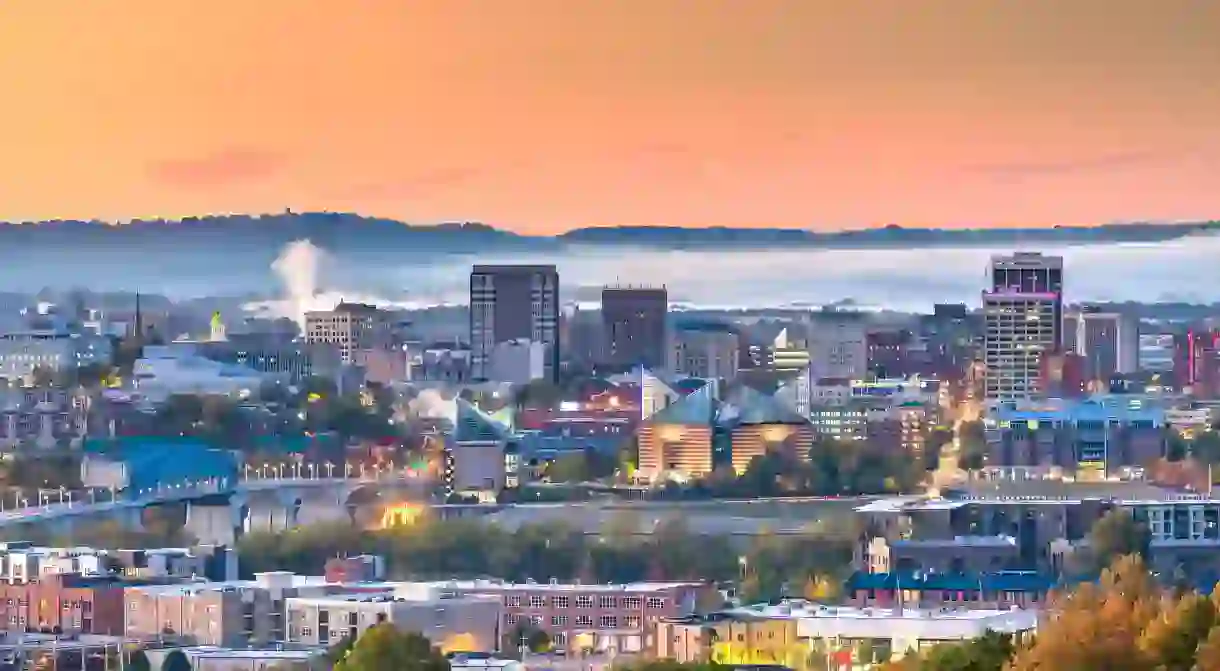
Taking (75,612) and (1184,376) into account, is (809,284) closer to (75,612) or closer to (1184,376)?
(1184,376)

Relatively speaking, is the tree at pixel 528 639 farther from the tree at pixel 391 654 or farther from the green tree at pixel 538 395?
the green tree at pixel 538 395

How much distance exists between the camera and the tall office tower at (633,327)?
229 feet

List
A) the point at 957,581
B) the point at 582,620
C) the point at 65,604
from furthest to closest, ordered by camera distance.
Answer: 1. the point at 957,581
2. the point at 65,604
3. the point at 582,620

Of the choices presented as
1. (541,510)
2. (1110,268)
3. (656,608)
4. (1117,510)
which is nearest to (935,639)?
(656,608)

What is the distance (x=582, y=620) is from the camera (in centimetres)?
3075

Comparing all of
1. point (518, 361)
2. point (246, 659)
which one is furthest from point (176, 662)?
point (518, 361)

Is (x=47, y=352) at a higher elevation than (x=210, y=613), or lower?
higher

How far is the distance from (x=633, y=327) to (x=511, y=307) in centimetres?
192

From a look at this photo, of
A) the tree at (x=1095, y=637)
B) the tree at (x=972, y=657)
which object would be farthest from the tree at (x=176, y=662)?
the tree at (x=1095, y=637)

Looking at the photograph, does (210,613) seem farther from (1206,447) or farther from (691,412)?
(691,412)

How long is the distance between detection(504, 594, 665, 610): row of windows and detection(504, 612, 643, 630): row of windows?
0.13 metres

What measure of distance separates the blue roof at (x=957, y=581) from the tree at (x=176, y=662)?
6527 mm

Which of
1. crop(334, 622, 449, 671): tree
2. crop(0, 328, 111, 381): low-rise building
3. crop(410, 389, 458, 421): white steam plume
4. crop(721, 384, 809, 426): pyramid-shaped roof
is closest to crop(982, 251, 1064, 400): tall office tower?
crop(721, 384, 809, 426): pyramid-shaped roof

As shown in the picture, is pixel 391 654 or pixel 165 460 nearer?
pixel 391 654
